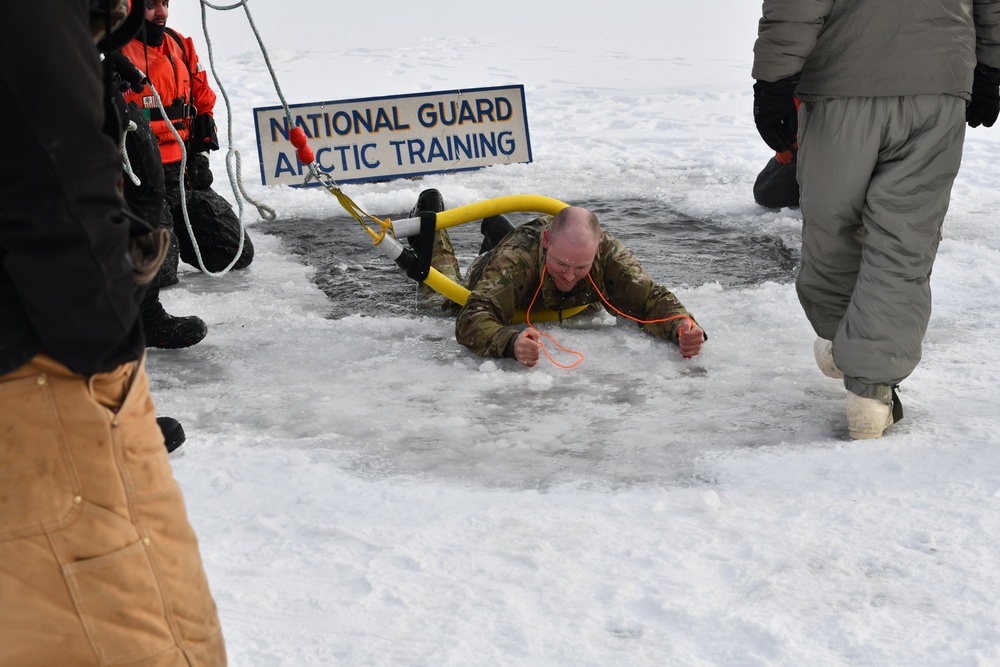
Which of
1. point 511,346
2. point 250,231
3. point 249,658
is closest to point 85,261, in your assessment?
point 249,658

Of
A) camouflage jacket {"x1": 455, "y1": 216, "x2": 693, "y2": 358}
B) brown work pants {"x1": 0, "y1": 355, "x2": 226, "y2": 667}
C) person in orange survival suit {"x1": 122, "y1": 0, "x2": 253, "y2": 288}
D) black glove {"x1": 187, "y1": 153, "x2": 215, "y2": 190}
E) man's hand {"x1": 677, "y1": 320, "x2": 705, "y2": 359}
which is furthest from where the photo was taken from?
black glove {"x1": 187, "y1": 153, "x2": 215, "y2": 190}

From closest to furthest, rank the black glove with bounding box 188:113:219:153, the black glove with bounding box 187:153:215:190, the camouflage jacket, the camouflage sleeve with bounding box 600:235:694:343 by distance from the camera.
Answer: the camouflage jacket → the camouflage sleeve with bounding box 600:235:694:343 → the black glove with bounding box 188:113:219:153 → the black glove with bounding box 187:153:215:190

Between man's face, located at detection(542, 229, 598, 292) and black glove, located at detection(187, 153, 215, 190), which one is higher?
black glove, located at detection(187, 153, 215, 190)

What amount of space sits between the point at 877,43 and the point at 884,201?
20.0 inches

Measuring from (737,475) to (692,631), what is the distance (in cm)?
96

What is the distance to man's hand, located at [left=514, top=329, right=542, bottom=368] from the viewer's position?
422 cm

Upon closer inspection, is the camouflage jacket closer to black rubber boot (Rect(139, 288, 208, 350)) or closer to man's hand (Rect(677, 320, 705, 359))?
man's hand (Rect(677, 320, 705, 359))

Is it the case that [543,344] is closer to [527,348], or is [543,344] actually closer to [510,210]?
[527,348]

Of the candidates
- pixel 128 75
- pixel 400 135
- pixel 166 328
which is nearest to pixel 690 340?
pixel 166 328

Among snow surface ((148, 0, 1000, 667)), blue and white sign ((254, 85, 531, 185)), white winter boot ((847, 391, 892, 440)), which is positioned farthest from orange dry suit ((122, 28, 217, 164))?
white winter boot ((847, 391, 892, 440))

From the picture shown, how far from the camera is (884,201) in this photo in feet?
11.0

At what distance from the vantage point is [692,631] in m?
2.36

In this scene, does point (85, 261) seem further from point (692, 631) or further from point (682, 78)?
point (682, 78)

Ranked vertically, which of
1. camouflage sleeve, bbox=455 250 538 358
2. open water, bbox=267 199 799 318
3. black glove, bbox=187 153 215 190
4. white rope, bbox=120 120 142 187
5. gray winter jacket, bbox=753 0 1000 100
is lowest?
open water, bbox=267 199 799 318
